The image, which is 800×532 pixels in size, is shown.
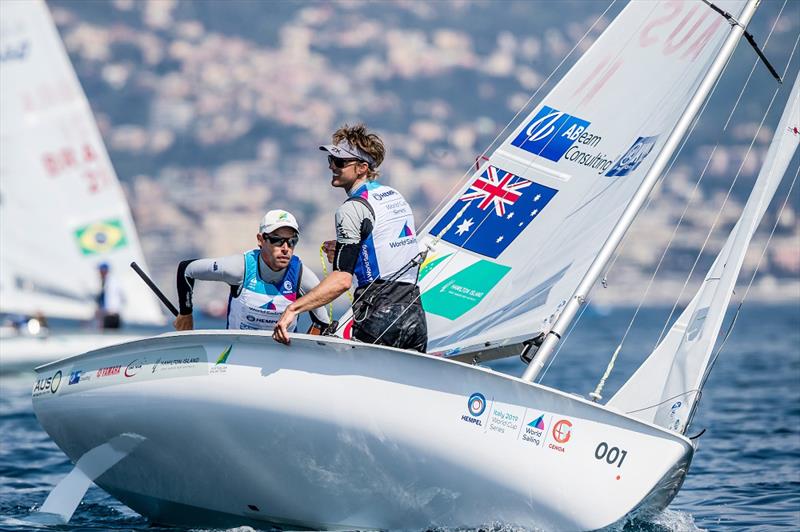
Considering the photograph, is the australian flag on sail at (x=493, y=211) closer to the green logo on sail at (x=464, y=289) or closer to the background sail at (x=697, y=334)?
the green logo on sail at (x=464, y=289)

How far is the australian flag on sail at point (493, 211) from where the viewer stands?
251 inches

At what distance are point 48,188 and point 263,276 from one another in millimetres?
11391

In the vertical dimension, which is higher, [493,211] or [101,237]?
[101,237]

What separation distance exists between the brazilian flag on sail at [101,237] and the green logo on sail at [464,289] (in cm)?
1116

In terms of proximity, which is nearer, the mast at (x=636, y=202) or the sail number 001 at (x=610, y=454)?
the sail number 001 at (x=610, y=454)

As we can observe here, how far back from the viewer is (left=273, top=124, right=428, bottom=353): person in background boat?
5.39 meters

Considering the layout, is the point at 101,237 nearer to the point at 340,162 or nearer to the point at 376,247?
the point at 340,162

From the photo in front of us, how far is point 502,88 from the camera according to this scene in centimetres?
17225

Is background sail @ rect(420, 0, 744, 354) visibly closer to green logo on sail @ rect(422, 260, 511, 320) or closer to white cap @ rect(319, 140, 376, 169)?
green logo on sail @ rect(422, 260, 511, 320)

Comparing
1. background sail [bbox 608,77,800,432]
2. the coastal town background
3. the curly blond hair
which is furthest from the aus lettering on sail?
the coastal town background

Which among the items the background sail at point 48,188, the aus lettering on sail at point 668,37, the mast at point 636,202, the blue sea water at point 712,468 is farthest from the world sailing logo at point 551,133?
the background sail at point 48,188

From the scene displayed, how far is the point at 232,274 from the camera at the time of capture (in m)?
5.68

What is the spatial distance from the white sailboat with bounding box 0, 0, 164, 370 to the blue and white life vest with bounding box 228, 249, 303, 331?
11.1 m

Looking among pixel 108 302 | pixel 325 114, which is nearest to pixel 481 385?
pixel 108 302
